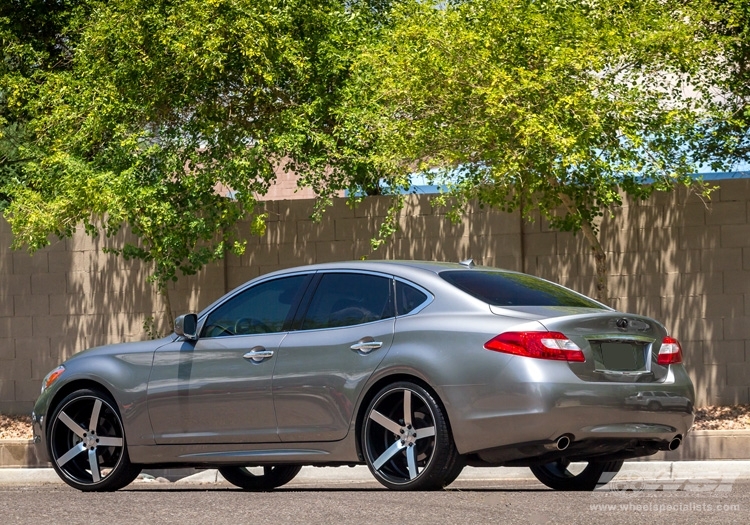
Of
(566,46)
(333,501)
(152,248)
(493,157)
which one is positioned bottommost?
(333,501)

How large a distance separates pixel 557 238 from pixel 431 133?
231 cm

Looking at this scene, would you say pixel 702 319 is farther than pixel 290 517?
Yes

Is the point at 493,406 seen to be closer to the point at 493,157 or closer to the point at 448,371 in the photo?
the point at 448,371

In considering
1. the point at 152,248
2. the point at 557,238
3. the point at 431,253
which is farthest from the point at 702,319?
the point at 152,248

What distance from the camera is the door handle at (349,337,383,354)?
8.13m

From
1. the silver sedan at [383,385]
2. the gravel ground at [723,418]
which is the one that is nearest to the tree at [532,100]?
the gravel ground at [723,418]

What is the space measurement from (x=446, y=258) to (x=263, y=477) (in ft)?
18.4

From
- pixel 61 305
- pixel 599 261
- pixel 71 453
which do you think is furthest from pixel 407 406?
pixel 61 305

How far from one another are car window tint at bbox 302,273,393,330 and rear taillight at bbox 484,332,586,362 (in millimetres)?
988

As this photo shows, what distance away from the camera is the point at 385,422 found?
26.2 ft

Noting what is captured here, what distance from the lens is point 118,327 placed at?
634 inches

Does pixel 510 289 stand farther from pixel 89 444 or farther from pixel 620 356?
pixel 89 444

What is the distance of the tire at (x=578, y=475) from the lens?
8852 millimetres

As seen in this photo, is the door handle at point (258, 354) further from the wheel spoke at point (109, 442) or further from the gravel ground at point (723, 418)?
the gravel ground at point (723, 418)
